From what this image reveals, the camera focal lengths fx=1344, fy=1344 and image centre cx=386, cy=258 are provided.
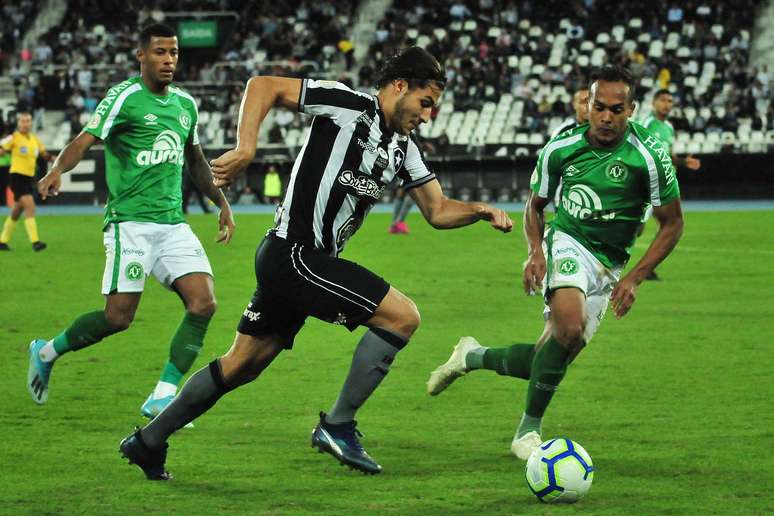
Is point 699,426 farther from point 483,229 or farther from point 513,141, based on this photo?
point 513,141

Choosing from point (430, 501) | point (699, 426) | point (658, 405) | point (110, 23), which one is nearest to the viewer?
point (430, 501)

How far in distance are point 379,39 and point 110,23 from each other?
9501 millimetres

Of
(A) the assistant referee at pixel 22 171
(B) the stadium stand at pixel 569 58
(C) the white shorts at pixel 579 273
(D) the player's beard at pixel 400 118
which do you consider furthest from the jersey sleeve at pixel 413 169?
(B) the stadium stand at pixel 569 58

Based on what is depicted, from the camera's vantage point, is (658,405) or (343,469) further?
(658,405)

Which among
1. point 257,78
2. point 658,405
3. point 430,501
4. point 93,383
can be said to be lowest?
point 93,383

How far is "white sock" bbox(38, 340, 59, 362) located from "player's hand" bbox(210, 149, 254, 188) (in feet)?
9.15

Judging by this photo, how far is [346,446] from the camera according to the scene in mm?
6035

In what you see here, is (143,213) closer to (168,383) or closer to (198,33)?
(168,383)

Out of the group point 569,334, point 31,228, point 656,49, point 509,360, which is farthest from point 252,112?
point 656,49

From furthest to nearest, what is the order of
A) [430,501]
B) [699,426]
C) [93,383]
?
[93,383]
[699,426]
[430,501]

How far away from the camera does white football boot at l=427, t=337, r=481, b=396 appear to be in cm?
754

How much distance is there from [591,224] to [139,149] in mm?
2696

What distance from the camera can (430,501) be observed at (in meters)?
5.48

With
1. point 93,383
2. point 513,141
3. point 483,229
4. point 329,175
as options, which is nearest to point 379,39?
point 513,141
